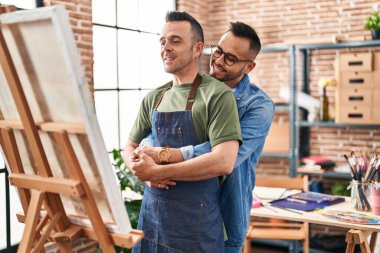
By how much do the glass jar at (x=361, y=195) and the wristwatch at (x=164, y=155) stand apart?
1.48 m

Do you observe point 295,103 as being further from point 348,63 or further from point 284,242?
point 284,242

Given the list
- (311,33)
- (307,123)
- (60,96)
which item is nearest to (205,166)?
(60,96)

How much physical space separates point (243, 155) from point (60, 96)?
0.83m

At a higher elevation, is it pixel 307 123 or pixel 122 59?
pixel 122 59

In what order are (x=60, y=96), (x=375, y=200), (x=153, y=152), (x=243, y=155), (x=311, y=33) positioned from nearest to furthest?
1. (x=60, y=96)
2. (x=153, y=152)
3. (x=243, y=155)
4. (x=375, y=200)
5. (x=311, y=33)

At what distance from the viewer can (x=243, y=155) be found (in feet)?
6.38

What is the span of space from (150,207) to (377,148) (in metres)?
3.57

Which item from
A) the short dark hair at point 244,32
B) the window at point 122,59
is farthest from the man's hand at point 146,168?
the window at point 122,59

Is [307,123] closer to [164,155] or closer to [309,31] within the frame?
[309,31]

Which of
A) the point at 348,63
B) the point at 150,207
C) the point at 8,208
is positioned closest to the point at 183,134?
the point at 150,207

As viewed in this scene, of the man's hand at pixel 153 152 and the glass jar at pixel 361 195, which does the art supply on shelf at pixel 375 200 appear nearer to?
the glass jar at pixel 361 195

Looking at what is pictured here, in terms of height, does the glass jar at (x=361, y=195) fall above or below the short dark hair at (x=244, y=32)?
below

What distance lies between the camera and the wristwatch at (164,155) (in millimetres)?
1781

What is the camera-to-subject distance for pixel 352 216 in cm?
265
